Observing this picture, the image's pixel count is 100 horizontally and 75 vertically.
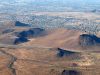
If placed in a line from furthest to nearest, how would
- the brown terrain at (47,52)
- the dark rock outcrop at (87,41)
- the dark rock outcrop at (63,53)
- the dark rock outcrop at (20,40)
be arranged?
the dark rock outcrop at (20,40) < the dark rock outcrop at (87,41) < the dark rock outcrop at (63,53) < the brown terrain at (47,52)

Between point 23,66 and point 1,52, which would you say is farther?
point 1,52

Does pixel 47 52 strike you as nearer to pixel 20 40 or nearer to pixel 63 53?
pixel 63 53

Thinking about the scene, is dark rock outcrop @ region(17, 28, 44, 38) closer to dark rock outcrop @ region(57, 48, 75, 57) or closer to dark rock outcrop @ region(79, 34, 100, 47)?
dark rock outcrop @ region(79, 34, 100, 47)

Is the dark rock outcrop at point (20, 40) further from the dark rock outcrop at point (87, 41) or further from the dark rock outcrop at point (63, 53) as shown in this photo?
the dark rock outcrop at point (63, 53)

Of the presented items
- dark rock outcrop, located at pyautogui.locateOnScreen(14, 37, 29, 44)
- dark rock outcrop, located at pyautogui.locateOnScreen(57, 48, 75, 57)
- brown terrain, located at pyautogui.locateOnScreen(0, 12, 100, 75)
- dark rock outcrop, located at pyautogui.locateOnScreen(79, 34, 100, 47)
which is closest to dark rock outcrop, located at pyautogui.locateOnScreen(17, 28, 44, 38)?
brown terrain, located at pyautogui.locateOnScreen(0, 12, 100, 75)

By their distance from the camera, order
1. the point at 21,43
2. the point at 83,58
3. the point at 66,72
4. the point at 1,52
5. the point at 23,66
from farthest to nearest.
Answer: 1. the point at 21,43
2. the point at 1,52
3. the point at 83,58
4. the point at 23,66
5. the point at 66,72

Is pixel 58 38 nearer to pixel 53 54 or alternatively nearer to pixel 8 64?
pixel 53 54

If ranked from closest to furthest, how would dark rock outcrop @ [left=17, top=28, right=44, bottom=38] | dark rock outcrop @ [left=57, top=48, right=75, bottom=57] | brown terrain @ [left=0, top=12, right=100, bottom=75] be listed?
brown terrain @ [left=0, top=12, right=100, bottom=75] < dark rock outcrop @ [left=57, top=48, right=75, bottom=57] < dark rock outcrop @ [left=17, top=28, right=44, bottom=38]

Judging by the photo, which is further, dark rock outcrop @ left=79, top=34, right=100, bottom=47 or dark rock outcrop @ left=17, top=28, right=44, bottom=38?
dark rock outcrop @ left=17, top=28, right=44, bottom=38

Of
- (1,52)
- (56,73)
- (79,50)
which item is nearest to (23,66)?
(56,73)

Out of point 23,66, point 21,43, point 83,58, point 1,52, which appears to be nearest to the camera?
point 23,66

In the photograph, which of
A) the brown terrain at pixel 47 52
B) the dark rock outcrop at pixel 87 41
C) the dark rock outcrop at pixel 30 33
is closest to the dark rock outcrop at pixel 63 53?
the brown terrain at pixel 47 52
